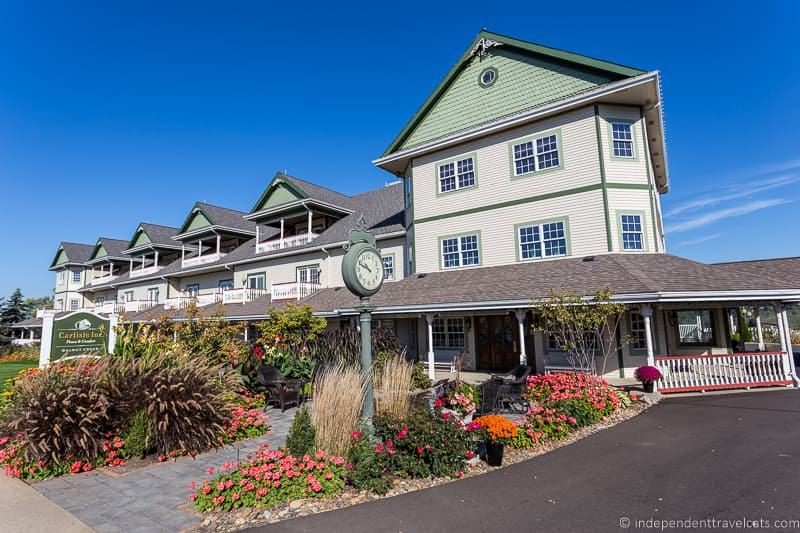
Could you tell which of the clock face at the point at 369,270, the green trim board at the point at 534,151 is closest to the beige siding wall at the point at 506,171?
the green trim board at the point at 534,151

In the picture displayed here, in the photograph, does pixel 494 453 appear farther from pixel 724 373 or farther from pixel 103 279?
pixel 103 279

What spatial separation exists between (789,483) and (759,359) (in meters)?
8.19

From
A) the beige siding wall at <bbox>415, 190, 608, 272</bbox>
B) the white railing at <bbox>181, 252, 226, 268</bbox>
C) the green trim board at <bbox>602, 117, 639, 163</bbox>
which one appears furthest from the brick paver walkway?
the white railing at <bbox>181, 252, 226, 268</bbox>

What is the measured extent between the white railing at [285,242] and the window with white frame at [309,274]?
150cm

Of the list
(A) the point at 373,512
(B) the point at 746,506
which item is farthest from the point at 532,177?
(A) the point at 373,512

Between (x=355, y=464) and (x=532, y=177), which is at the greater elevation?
(x=532, y=177)

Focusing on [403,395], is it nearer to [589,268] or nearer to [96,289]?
[589,268]

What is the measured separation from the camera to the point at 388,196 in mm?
24375

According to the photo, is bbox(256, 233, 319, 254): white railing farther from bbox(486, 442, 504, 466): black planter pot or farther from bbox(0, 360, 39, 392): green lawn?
bbox(486, 442, 504, 466): black planter pot

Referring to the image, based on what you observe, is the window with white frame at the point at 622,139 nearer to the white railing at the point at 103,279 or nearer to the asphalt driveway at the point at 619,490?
the asphalt driveway at the point at 619,490

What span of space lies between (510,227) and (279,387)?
32.3ft

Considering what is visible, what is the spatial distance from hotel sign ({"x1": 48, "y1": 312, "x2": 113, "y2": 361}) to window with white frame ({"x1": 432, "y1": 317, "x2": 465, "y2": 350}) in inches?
442

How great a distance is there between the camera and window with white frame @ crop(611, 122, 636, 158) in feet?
45.5

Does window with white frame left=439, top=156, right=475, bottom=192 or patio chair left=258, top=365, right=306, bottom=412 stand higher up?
window with white frame left=439, top=156, right=475, bottom=192
